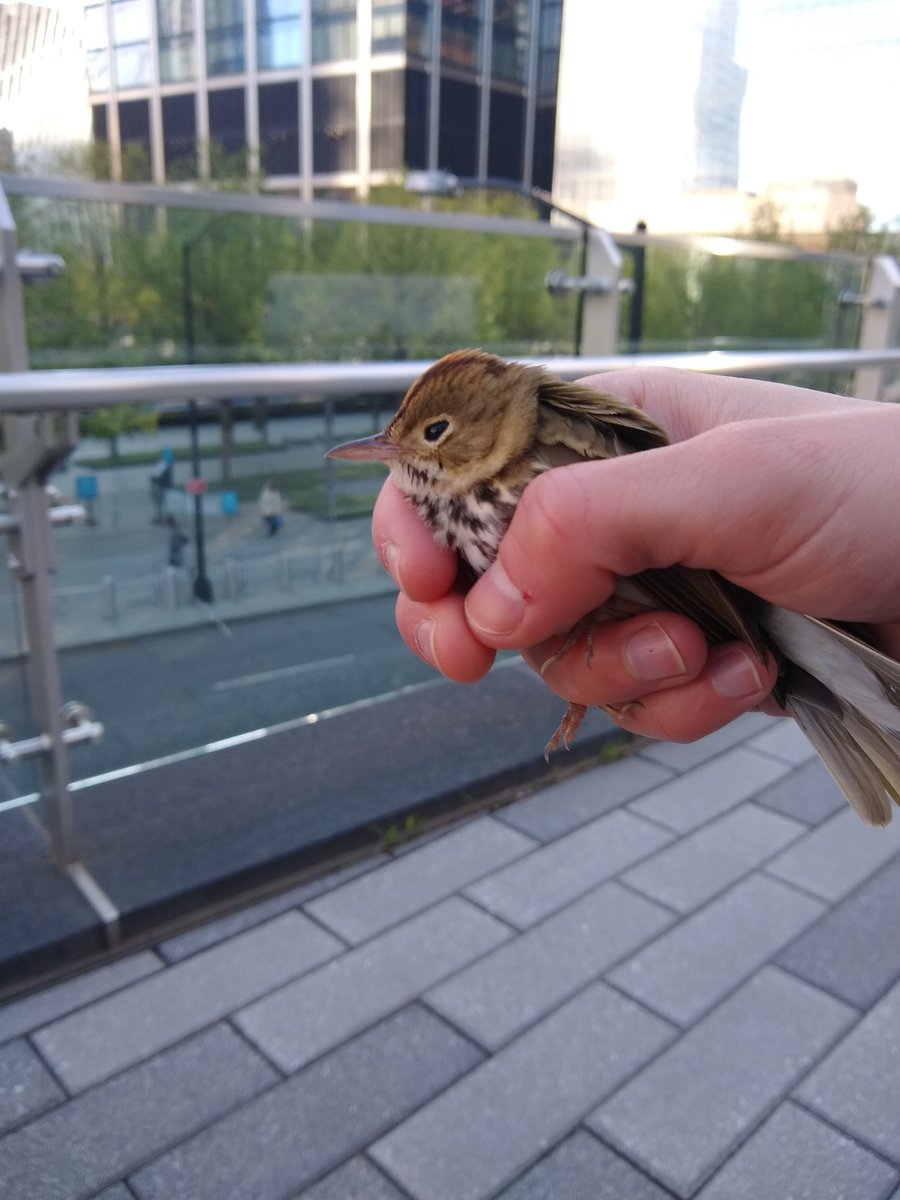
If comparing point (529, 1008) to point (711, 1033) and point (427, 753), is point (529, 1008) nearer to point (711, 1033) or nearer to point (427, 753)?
point (711, 1033)

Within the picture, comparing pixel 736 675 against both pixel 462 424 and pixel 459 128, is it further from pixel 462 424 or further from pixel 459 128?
pixel 459 128

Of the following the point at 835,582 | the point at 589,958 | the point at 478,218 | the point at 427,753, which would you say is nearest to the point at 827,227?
the point at 478,218

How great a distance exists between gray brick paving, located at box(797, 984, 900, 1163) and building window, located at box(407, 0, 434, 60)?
180 feet

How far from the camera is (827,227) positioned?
11.3 metres

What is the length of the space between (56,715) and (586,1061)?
6.51 ft

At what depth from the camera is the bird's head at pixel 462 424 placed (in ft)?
5.36

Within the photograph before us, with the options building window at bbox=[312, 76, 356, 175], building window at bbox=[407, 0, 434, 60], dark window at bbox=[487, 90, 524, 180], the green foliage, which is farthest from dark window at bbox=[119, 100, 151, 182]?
dark window at bbox=[487, 90, 524, 180]

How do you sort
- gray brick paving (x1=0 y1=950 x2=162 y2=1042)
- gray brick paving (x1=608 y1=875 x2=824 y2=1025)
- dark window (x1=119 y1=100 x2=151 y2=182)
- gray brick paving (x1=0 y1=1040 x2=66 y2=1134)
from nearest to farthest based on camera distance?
gray brick paving (x1=0 y1=1040 x2=66 y2=1134)
gray brick paving (x1=0 y1=950 x2=162 y2=1042)
gray brick paving (x1=608 y1=875 x2=824 y2=1025)
dark window (x1=119 y1=100 x2=151 y2=182)

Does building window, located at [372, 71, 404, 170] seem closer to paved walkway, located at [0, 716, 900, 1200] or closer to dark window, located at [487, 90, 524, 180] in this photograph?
dark window, located at [487, 90, 524, 180]

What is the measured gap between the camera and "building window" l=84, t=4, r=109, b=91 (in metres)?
3.73

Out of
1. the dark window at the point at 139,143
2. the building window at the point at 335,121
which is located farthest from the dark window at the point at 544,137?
the dark window at the point at 139,143

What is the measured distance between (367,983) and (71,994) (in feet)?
2.86

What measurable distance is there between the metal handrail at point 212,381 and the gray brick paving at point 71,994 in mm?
1721

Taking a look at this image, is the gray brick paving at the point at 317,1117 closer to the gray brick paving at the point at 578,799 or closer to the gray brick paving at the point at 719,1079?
the gray brick paving at the point at 719,1079
